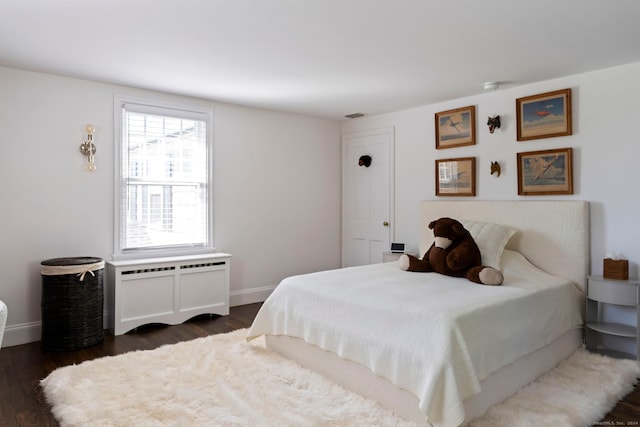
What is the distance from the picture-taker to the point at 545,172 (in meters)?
3.75

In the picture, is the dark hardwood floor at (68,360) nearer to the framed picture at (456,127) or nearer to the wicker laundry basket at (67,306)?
the wicker laundry basket at (67,306)

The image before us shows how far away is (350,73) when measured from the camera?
11.8 ft

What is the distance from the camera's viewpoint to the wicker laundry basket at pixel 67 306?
336cm

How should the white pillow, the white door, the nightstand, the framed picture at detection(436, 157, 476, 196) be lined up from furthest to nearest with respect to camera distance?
the white door
the framed picture at detection(436, 157, 476, 196)
the white pillow
the nightstand

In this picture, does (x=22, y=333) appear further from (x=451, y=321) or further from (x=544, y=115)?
(x=544, y=115)

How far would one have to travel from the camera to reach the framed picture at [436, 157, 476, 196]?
4295 mm

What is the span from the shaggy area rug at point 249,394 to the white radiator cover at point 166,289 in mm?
713

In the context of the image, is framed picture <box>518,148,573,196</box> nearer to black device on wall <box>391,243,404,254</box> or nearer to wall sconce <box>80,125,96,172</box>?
black device on wall <box>391,243,404,254</box>

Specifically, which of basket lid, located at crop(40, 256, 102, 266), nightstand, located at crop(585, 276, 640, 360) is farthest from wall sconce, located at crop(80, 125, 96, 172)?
nightstand, located at crop(585, 276, 640, 360)

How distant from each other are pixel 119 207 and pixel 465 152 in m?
3.56

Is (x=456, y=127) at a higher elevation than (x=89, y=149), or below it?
higher

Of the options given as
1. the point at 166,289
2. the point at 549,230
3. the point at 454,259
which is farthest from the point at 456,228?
the point at 166,289

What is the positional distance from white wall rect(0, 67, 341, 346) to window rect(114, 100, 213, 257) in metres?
0.11

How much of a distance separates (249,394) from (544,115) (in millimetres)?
3385
